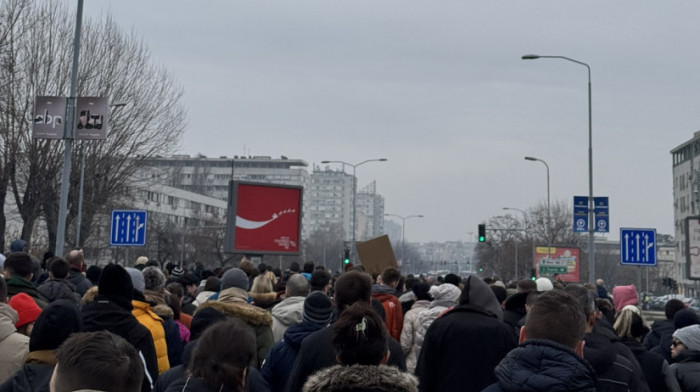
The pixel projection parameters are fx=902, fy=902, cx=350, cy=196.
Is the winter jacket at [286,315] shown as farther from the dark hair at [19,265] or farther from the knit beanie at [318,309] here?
the dark hair at [19,265]

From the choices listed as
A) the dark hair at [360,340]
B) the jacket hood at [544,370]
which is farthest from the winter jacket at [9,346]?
the jacket hood at [544,370]

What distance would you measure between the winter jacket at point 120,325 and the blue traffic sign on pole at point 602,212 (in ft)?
85.4

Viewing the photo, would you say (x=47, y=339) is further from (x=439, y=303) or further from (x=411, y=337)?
(x=411, y=337)

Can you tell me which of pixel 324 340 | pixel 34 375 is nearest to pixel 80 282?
pixel 324 340

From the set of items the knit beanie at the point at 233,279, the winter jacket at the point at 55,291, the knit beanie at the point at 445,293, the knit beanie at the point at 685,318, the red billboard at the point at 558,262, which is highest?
the red billboard at the point at 558,262

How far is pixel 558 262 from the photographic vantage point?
54875 millimetres

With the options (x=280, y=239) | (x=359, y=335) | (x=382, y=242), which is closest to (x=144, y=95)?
(x=280, y=239)

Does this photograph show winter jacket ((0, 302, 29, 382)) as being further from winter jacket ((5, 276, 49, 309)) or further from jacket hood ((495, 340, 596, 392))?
jacket hood ((495, 340, 596, 392))

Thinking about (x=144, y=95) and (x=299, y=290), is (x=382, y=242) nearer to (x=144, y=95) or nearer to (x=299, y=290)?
(x=299, y=290)

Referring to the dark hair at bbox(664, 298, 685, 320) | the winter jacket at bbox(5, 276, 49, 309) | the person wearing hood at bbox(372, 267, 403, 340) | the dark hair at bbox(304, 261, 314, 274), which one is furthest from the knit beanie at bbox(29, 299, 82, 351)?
the dark hair at bbox(304, 261, 314, 274)

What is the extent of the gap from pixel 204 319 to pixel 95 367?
3.56 m

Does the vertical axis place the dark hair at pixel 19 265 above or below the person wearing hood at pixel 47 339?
above

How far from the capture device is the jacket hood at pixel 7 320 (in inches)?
236

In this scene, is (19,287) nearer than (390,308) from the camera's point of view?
Yes
